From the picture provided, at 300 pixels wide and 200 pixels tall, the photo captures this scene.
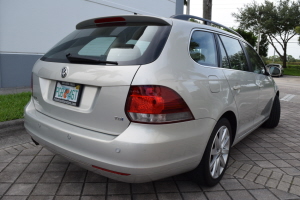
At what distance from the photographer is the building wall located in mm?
6996

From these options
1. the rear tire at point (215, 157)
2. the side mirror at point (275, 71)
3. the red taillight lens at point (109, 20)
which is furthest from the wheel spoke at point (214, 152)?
the side mirror at point (275, 71)

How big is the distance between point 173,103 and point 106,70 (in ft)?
1.87

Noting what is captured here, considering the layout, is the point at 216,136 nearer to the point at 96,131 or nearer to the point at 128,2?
the point at 96,131

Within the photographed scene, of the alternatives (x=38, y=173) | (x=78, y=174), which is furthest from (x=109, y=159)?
(x=38, y=173)

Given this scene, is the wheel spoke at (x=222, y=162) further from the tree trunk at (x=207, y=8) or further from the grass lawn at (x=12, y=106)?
the tree trunk at (x=207, y=8)

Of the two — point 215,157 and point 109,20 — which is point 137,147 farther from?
point 109,20

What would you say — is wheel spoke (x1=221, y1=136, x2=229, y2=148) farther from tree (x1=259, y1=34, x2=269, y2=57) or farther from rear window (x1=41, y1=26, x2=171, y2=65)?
tree (x1=259, y1=34, x2=269, y2=57)

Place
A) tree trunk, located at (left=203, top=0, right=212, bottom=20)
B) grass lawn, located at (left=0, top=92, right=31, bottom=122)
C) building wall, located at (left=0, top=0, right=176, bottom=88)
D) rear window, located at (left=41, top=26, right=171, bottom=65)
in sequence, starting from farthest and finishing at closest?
tree trunk, located at (left=203, top=0, right=212, bottom=20) → building wall, located at (left=0, top=0, right=176, bottom=88) → grass lawn, located at (left=0, top=92, right=31, bottom=122) → rear window, located at (left=41, top=26, right=171, bottom=65)

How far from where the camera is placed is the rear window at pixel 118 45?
211cm

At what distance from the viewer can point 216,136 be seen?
265 cm

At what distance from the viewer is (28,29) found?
7414mm

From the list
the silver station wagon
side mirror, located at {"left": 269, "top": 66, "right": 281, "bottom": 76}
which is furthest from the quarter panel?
side mirror, located at {"left": 269, "top": 66, "right": 281, "bottom": 76}

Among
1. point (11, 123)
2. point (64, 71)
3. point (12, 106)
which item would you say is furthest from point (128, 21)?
point (12, 106)

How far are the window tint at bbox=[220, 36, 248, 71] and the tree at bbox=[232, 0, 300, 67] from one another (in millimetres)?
34997
